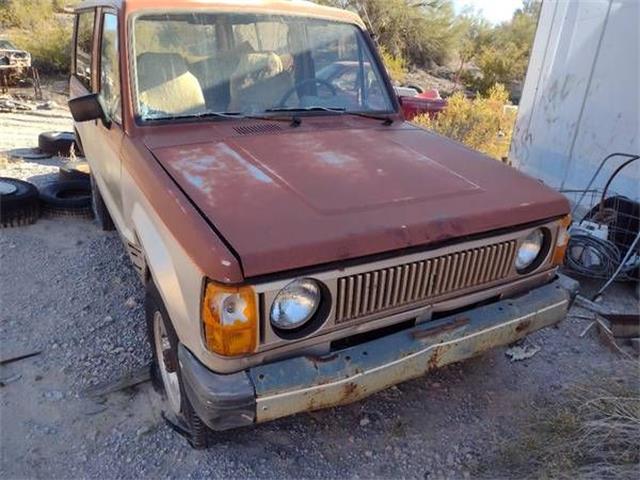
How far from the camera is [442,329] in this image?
7.50 feet

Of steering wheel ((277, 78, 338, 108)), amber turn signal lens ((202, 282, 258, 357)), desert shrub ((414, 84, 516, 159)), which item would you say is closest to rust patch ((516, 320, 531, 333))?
amber turn signal lens ((202, 282, 258, 357))

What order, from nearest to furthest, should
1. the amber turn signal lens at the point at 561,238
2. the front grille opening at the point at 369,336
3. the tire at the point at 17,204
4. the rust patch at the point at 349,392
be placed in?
the rust patch at the point at 349,392 < the front grille opening at the point at 369,336 < the amber turn signal lens at the point at 561,238 < the tire at the point at 17,204

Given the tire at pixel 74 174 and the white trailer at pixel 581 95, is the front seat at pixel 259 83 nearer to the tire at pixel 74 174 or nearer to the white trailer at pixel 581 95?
the tire at pixel 74 174

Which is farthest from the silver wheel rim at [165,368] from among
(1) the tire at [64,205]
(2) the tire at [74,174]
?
(2) the tire at [74,174]

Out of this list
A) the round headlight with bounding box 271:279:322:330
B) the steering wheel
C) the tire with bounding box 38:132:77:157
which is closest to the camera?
the round headlight with bounding box 271:279:322:330

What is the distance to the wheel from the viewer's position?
232 centimetres

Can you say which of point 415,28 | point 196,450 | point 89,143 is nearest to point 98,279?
point 89,143

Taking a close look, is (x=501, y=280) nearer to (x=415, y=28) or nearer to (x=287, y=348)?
(x=287, y=348)

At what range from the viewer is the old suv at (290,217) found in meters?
1.91

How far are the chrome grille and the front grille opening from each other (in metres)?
0.13

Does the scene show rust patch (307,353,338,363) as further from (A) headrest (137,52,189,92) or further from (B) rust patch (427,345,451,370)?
(A) headrest (137,52,189,92)

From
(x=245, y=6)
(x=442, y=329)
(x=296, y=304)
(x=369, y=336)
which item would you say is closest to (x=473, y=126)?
(x=245, y=6)

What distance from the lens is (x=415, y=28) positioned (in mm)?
18859

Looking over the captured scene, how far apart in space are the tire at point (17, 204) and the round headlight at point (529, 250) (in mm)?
4255
